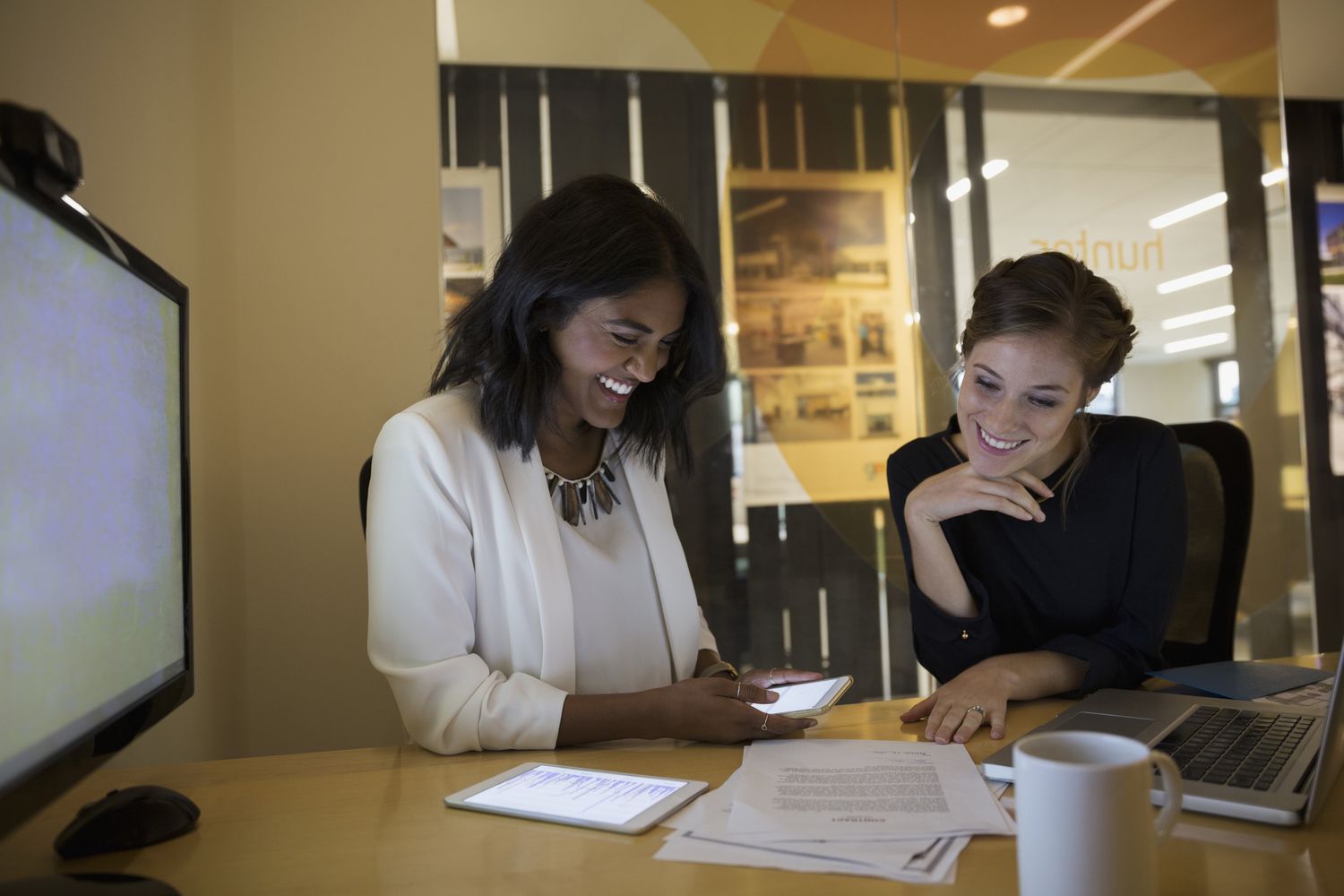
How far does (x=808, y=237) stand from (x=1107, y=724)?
200 centimetres

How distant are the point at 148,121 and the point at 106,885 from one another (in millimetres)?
1548

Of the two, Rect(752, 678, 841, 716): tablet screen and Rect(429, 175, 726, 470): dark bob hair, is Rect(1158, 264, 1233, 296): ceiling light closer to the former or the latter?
Rect(429, 175, 726, 470): dark bob hair

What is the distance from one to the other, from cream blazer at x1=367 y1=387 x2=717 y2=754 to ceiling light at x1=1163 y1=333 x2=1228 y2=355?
2.58m

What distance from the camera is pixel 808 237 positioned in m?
2.87

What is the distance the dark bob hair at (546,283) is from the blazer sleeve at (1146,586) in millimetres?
786

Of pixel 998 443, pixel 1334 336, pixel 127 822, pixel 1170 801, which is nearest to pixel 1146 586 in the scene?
pixel 998 443

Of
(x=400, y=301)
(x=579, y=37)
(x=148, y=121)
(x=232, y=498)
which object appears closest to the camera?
(x=148, y=121)

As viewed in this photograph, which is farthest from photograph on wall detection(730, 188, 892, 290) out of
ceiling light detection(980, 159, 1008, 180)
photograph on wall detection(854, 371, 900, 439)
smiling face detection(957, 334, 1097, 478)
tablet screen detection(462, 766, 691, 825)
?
tablet screen detection(462, 766, 691, 825)

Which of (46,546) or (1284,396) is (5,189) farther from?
(1284,396)

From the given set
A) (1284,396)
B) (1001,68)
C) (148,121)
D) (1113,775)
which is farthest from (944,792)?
(1284,396)

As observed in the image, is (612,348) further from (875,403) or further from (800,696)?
(875,403)

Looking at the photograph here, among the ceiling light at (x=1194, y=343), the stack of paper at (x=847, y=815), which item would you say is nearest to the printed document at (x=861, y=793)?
the stack of paper at (x=847, y=815)

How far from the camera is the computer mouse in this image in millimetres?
844

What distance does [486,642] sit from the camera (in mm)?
1365
